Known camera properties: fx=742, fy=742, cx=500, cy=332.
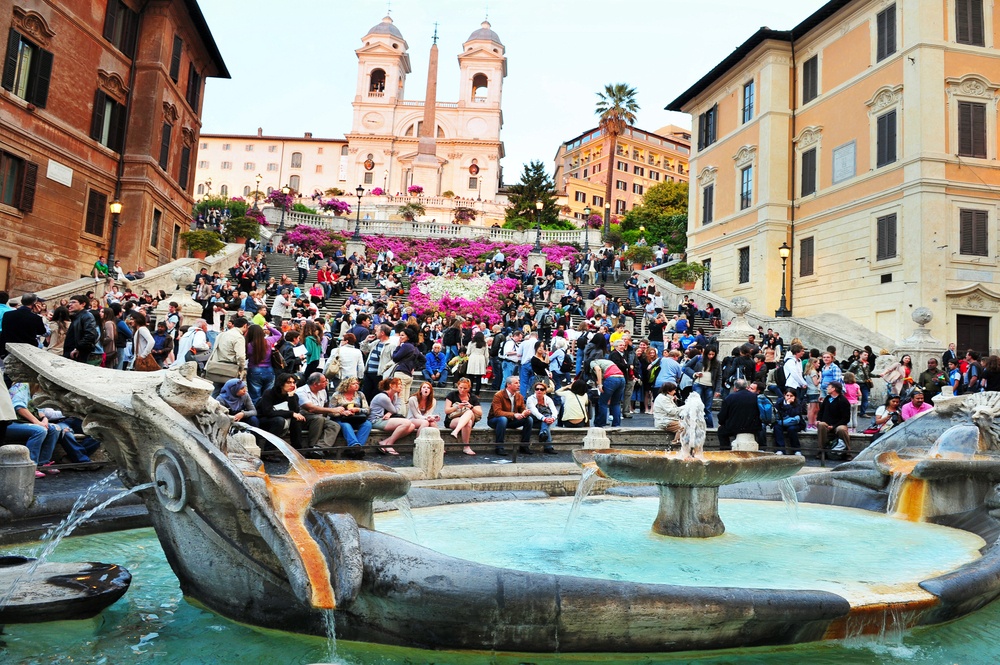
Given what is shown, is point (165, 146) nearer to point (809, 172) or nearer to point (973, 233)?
point (809, 172)

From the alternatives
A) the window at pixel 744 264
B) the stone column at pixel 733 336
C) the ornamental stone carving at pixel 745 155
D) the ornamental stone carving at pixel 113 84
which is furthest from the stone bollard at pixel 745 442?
the ornamental stone carving at pixel 113 84

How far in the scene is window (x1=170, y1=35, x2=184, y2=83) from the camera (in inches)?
1144

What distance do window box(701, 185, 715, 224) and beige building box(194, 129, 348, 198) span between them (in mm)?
62652

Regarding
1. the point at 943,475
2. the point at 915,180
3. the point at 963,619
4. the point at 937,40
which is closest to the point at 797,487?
the point at 943,475

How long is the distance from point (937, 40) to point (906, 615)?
2478cm

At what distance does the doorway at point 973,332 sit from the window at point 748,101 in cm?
1255

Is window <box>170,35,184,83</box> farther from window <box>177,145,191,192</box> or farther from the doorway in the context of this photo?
the doorway

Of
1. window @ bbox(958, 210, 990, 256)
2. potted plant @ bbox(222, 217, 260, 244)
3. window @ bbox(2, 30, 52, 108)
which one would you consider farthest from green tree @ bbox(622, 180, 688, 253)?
window @ bbox(2, 30, 52, 108)

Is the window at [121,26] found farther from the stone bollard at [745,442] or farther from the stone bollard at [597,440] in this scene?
the stone bollard at [745,442]

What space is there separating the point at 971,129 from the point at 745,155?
9056 millimetres

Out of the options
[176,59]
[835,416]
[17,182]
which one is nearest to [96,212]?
[17,182]

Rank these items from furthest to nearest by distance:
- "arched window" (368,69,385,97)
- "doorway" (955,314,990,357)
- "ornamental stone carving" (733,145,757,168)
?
1. "arched window" (368,69,385,97)
2. "ornamental stone carving" (733,145,757,168)
3. "doorway" (955,314,990,357)

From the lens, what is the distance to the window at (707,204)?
3412cm

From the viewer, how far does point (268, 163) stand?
94.0 m
